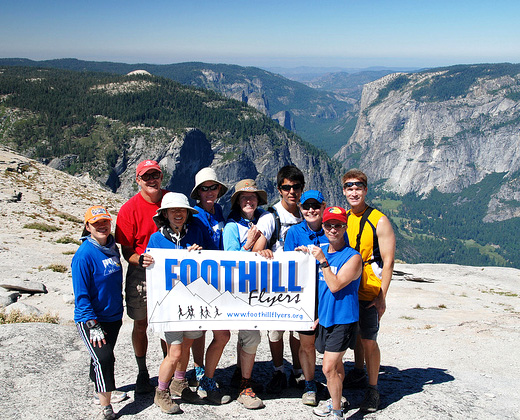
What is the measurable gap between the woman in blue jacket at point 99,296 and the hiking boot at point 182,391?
1.11 metres

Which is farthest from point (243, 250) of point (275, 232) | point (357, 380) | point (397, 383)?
point (397, 383)

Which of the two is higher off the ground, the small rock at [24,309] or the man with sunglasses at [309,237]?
the man with sunglasses at [309,237]

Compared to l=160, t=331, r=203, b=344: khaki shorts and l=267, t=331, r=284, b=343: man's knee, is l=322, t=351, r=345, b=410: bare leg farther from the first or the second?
l=160, t=331, r=203, b=344: khaki shorts

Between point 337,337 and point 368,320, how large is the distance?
927 millimetres

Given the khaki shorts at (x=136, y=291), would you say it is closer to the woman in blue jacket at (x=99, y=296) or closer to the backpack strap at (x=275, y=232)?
the woman in blue jacket at (x=99, y=296)

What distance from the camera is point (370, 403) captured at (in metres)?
7.55

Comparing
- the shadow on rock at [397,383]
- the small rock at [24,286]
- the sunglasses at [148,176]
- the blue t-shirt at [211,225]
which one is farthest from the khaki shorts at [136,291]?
the small rock at [24,286]

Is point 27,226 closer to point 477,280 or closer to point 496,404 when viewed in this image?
point 496,404

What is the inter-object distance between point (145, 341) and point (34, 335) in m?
4.08

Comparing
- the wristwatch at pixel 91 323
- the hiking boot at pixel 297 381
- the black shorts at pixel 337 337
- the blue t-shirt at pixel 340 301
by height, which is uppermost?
the blue t-shirt at pixel 340 301

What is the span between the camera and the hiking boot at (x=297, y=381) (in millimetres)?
8367

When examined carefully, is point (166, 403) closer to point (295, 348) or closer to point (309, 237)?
point (295, 348)

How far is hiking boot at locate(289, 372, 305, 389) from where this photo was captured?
8367mm

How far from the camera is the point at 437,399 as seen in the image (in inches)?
321
